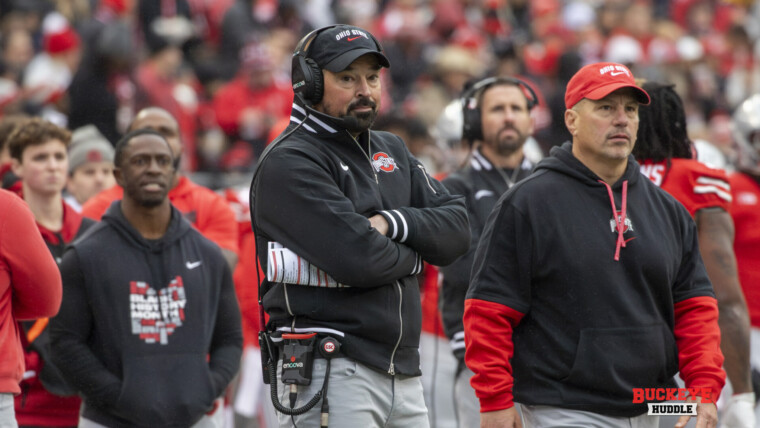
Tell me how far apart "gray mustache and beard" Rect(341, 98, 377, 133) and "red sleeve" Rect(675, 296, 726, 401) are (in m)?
1.52

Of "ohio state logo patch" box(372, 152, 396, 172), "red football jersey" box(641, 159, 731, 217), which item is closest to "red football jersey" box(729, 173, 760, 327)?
"red football jersey" box(641, 159, 731, 217)

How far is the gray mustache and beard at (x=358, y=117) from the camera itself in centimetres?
472

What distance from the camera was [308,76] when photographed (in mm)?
4719

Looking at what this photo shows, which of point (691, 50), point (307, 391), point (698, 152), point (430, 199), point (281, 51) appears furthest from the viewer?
point (691, 50)

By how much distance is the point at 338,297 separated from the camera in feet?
15.1

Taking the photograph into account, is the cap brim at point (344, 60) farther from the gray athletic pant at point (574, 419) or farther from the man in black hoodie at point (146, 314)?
the man in black hoodie at point (146, 314)

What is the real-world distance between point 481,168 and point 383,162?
1991mm

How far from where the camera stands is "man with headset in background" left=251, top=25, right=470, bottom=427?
454cm

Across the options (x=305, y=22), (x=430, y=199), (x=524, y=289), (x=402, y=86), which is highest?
(x=305, y=22)

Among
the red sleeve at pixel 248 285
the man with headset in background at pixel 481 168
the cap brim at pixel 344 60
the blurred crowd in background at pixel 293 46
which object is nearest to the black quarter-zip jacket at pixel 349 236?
the cap brim at pixel 344 60

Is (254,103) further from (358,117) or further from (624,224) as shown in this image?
(624,224)

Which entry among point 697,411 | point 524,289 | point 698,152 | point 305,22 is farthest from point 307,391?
point 305,22

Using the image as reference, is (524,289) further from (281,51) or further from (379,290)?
(281,51)

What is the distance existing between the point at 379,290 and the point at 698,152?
8.75 feet
